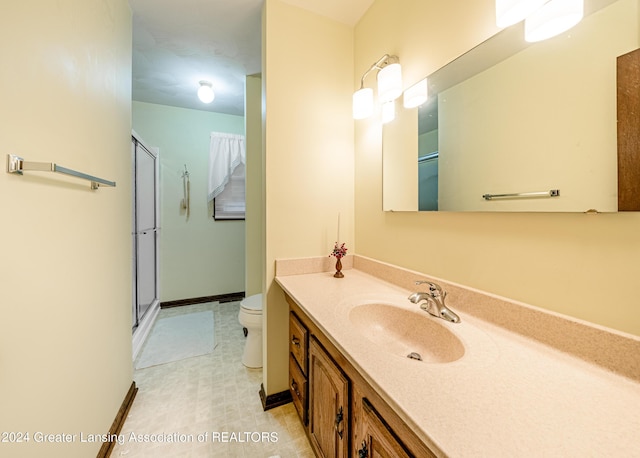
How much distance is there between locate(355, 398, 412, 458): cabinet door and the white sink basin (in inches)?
7.8

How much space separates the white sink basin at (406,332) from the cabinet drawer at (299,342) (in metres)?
0.31

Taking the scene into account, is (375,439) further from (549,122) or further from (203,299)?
(203,299)

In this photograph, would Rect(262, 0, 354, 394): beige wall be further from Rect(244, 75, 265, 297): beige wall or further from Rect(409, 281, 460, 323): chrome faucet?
Rect(244, 75, 265, 297): beige wall

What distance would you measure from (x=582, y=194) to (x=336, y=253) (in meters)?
1.06

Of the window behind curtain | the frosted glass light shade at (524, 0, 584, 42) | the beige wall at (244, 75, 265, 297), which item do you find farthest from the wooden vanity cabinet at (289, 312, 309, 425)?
the window behind curtain

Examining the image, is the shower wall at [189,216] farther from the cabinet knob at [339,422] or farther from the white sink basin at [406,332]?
the cabinet knob at [339,422]

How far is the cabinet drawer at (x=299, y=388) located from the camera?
119cm

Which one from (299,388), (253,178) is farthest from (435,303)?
(253,178)

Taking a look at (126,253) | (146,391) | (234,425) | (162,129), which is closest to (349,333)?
(234,425)

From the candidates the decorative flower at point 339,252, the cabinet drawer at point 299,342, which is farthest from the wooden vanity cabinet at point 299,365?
the decorative flower at point 339,252

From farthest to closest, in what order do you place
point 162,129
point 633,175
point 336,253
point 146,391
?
point 162,129 < point 146,391 < point 336,253 < point 633,175

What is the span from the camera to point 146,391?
5.29ft

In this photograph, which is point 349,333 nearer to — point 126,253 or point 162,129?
point 126,253

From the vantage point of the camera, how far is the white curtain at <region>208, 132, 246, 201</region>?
10.3 feet
